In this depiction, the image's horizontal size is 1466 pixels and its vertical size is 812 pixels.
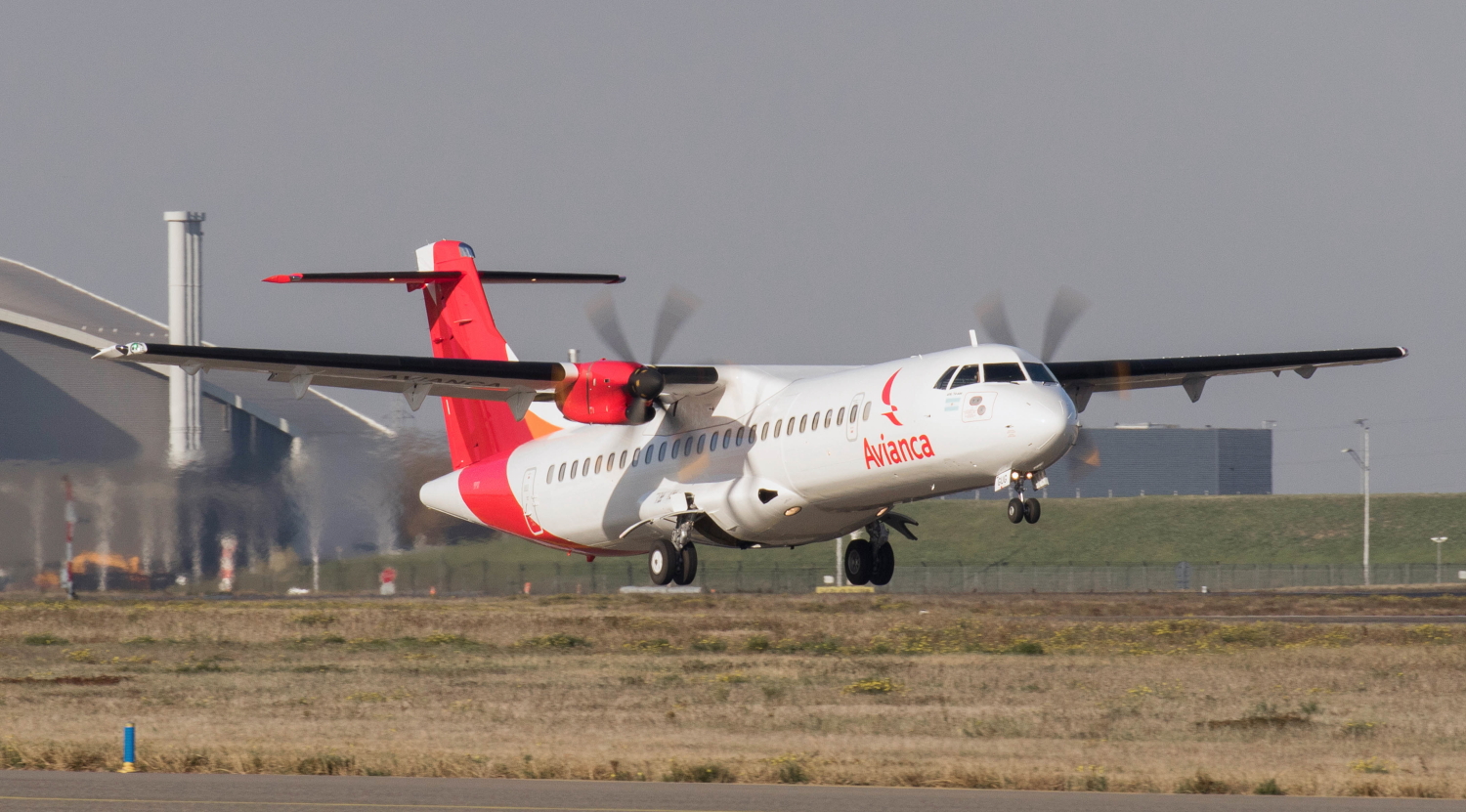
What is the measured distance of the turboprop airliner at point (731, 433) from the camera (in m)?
21.2

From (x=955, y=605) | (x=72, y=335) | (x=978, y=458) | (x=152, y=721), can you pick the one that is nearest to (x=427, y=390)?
(x=152, y=721)

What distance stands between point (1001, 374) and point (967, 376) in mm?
482

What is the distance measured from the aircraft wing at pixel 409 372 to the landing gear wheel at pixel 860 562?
3587mm

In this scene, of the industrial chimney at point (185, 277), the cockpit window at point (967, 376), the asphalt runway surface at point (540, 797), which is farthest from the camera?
the industrial chimney at point (185, 277)

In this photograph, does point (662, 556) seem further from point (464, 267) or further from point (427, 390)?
point (464, 267)

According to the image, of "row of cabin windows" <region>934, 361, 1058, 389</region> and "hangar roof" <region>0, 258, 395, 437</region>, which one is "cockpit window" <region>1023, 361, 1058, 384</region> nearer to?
"row of cabin windows" <region>934, 361, 1058, 389</region>

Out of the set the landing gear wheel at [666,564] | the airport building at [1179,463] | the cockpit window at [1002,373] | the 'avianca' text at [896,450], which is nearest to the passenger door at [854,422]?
the 'avianca' text at [896,450]

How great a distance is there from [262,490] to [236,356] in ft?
56.5

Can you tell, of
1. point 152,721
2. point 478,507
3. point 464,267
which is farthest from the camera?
point 464,267

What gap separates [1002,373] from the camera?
832 inches

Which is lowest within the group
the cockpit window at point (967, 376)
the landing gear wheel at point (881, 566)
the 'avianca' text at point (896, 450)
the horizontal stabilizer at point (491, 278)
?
the landing gear wheel at point (881, 566)

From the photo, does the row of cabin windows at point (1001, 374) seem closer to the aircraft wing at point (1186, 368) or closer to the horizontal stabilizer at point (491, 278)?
the aircraft wing at point (1186, 368)

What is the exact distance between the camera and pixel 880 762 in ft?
52.3

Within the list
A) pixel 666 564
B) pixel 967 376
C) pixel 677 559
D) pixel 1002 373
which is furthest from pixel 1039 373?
pixel 666 564
